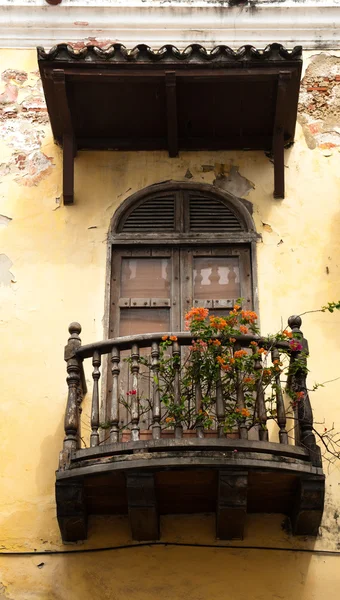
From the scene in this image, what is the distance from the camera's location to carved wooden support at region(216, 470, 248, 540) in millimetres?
6766

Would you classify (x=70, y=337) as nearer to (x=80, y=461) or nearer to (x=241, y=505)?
(x=80, y=461)

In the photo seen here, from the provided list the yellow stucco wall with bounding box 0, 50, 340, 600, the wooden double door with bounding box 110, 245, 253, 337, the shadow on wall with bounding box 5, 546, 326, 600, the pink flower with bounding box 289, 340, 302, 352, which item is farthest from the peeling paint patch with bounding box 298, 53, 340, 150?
the shadow on wall with bounding box 5, 546, 326, 600

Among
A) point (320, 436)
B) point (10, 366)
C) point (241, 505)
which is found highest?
point (10, 366)

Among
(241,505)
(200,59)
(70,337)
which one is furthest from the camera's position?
(200,59)

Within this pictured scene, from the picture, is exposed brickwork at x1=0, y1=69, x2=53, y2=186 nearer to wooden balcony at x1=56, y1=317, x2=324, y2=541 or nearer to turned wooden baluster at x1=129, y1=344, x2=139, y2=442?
wooden balcony at x1=56, y1=317, x2=324, y2=541

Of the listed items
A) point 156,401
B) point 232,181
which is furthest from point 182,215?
point 156,401

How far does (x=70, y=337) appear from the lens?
298 inches

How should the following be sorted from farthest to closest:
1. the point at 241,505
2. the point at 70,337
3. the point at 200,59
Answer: the point at 200,59 < the point at 70,337 < the point at 241,505

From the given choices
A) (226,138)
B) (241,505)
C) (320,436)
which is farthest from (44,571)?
(226,138)

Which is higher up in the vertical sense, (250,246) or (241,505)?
(250,246)

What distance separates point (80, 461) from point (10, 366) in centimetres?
142

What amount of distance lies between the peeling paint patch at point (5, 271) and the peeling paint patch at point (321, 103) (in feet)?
9.99

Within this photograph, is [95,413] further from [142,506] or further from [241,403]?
[241,403]

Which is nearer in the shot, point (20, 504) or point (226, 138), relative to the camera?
point (20, 504)
